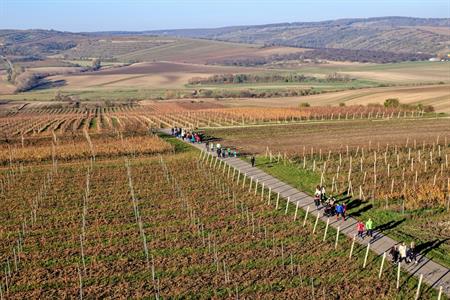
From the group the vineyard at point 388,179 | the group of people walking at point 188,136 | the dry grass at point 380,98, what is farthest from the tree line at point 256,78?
the vineyard at point 388,179

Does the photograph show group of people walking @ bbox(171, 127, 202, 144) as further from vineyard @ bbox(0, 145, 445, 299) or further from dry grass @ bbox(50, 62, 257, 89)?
dry grass @ bbox(50, 62, 257, 89)

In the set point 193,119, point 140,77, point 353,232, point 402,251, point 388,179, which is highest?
point 402,251

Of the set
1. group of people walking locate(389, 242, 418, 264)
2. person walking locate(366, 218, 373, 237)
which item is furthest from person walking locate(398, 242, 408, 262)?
person walking locate(366, 218, 373, 237)

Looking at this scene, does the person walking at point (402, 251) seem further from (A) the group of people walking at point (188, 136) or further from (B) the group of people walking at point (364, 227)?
(A) the group of people walking at point (188, 136)

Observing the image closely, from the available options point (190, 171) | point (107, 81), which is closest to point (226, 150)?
point (190, 171)

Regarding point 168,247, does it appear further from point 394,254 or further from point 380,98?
point 380,98

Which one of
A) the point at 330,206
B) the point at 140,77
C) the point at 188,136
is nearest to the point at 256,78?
the point at 140,77
